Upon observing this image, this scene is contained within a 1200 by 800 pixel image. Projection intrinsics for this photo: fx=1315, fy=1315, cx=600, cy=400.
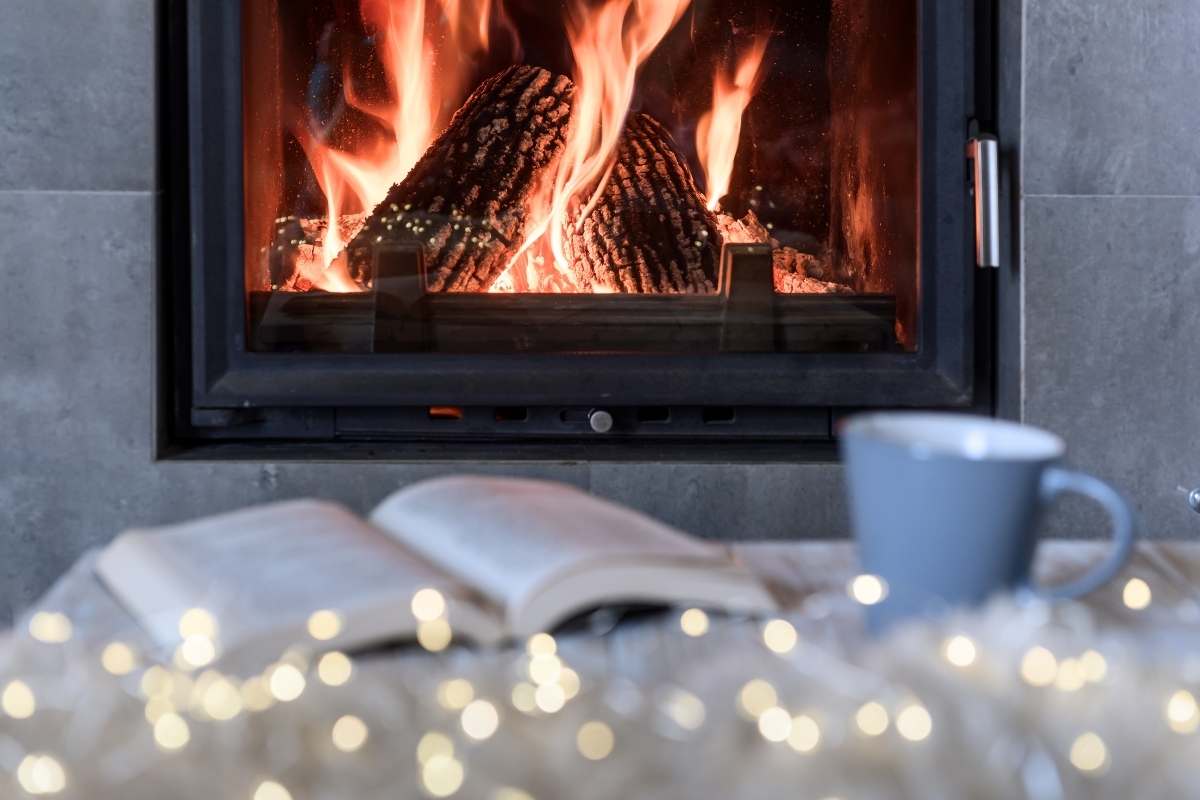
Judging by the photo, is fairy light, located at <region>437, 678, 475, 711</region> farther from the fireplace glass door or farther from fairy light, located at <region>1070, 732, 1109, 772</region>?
the fireplace glass door

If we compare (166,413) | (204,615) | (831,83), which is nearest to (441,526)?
(204,615)

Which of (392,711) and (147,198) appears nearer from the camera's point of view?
(392,711)

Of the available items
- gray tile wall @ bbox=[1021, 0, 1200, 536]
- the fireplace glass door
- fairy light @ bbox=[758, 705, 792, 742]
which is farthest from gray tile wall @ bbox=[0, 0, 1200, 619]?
fairy light @ bbox=[758, 705, 792, 742]

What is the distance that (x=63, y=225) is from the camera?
1.25m

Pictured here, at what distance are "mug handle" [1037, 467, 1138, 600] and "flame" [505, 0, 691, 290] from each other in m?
0.93

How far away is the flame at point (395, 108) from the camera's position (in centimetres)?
138

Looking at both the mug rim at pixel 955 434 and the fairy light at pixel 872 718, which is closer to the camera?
the fairy light at pixel 872 718

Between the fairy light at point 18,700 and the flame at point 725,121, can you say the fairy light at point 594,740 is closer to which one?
the fairy light at point 18,700

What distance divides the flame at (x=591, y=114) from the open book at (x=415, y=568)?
797 mm

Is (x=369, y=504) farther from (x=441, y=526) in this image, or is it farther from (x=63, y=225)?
(x=441, y=526)

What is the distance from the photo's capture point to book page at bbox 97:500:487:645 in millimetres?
510

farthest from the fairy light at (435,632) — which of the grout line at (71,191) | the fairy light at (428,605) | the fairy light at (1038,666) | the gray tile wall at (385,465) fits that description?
the grout line at (71,191)

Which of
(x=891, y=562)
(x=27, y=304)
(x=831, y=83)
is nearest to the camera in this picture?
(x=891, y=562)

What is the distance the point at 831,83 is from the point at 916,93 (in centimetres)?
11
